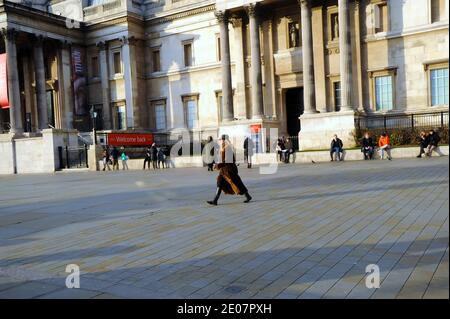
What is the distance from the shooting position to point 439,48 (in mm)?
28500

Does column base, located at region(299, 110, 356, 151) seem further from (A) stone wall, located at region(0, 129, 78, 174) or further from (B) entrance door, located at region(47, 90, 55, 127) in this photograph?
(B) entrance door, located at region(47, 90, 55, 127)

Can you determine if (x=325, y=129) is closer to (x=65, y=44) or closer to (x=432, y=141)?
(x=432, y=141)

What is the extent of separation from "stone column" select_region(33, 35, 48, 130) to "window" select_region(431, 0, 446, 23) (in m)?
30.8

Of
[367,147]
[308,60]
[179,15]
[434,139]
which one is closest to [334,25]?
[308,60]

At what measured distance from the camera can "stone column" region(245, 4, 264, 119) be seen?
1232 inches

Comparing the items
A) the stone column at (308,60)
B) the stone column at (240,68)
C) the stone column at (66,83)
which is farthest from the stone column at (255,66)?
the stone column at (66,83)

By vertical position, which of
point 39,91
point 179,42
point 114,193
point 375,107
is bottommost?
point 114,193

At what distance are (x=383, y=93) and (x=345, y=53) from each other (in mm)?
4331

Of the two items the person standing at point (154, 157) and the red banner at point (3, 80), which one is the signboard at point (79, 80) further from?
the person standing at point (154, 157)

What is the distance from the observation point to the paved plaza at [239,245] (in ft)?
14.5

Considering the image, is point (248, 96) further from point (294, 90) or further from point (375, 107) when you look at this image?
point (375, 107)

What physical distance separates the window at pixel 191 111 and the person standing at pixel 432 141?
22.4 metres
